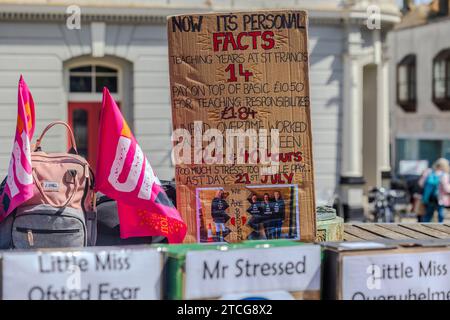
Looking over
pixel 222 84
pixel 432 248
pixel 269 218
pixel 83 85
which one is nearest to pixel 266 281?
pixel 432 248

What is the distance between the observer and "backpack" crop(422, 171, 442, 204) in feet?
43.1

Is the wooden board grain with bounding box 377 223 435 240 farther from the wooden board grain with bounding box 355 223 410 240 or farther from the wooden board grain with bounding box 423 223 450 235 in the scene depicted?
the wooden board grain with bounding box 423 223 450 235

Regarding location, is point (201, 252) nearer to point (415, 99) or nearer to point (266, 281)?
point (266, 281)

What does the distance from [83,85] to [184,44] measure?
35.6ft

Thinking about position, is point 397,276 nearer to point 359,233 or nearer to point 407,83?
point 359,233

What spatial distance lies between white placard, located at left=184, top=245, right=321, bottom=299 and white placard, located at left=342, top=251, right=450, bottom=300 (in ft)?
0.42

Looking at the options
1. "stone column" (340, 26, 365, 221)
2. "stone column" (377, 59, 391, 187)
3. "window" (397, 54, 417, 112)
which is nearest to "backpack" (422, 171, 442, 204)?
"stone column" (340, 26, 365, 221)

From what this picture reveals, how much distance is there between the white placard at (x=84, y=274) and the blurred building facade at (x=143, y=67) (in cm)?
1114

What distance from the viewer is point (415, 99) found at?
34.8 meters

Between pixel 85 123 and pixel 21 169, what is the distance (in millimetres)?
11097

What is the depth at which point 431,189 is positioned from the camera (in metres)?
13.3

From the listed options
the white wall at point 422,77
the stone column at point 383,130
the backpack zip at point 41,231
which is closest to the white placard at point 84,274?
the backpack zip at point 41,231

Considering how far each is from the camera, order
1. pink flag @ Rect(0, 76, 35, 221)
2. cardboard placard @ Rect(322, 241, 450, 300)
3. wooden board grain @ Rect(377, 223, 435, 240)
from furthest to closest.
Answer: wooden board grain @ Rect(377, 223, 435, 240), pink flag @ Rect(0, 76, 35, 221), cardboard placard @ Rect(322, 241, 450, 300)
